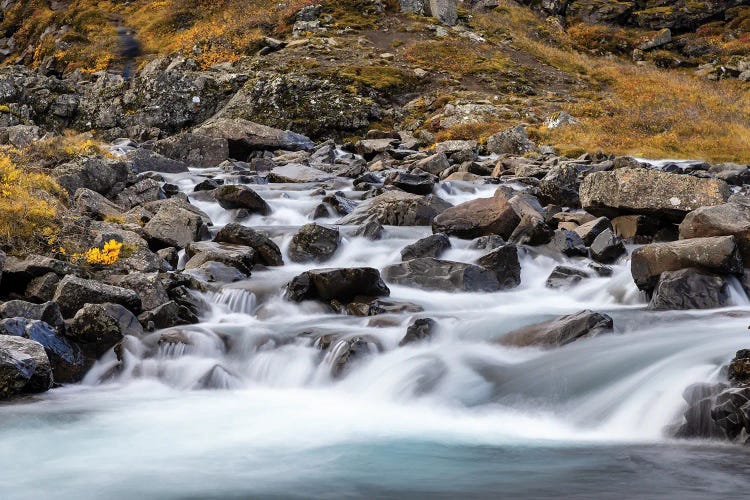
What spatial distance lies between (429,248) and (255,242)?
3233mm

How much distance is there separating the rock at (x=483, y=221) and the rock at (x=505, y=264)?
1714mm

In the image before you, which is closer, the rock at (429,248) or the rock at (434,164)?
the rock at (429,248)

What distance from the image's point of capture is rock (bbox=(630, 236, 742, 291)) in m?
9.74

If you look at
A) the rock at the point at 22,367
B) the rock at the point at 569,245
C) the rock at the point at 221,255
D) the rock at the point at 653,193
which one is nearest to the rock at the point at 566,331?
the rock at the point at 569,245

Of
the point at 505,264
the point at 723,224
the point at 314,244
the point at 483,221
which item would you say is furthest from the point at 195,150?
the point at 723,224

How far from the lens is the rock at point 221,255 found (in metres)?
12.3

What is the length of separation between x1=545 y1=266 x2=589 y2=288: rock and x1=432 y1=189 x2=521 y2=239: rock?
6.75 ft

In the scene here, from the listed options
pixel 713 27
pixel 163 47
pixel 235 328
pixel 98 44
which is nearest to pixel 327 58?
pixel 163 47

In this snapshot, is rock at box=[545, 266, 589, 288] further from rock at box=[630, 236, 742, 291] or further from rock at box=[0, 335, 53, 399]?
rock at box=[0, 335, 53, 399]

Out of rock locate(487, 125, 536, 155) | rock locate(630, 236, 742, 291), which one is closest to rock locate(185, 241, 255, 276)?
rock locate(630, 236, 742, 291)

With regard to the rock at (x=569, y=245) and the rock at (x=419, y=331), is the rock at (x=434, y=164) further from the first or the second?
the rock at (x=419, y=331)

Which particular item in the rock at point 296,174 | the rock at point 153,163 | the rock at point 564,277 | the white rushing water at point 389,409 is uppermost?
the rock at point 153,163

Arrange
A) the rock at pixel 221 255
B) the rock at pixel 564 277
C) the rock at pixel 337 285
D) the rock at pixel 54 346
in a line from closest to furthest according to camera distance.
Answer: the rock at pixel 54 346 < the rock at pixel 337 285 < the rock at pixel 564 277 < the rock at pixel 221 255

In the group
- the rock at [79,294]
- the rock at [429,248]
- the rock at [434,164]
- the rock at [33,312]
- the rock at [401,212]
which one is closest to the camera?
the rock at [33,312]
